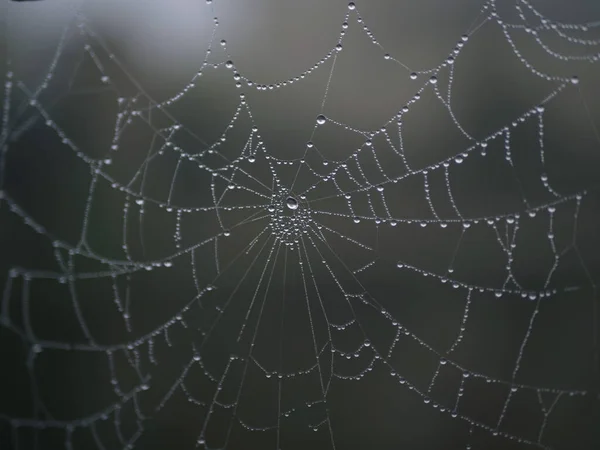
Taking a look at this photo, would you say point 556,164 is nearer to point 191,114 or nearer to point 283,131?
point 283,131

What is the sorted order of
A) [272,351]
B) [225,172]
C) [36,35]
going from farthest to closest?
1. [272,351]
2. [225,172]
3. [36,35]

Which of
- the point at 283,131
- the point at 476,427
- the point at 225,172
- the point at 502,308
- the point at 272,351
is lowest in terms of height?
the point at 476,427

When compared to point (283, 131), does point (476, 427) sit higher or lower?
lower

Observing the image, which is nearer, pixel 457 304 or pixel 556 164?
pixel 556 164

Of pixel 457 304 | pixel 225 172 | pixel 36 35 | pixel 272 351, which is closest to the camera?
pixel 36 35

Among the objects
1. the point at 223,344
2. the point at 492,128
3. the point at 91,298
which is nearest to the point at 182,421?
the point at 223,344

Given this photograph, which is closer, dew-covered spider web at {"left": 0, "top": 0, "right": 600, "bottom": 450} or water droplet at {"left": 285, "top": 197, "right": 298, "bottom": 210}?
water droplet at {"left": 285, "top": 197, "right": 298, "bottom": 210}
